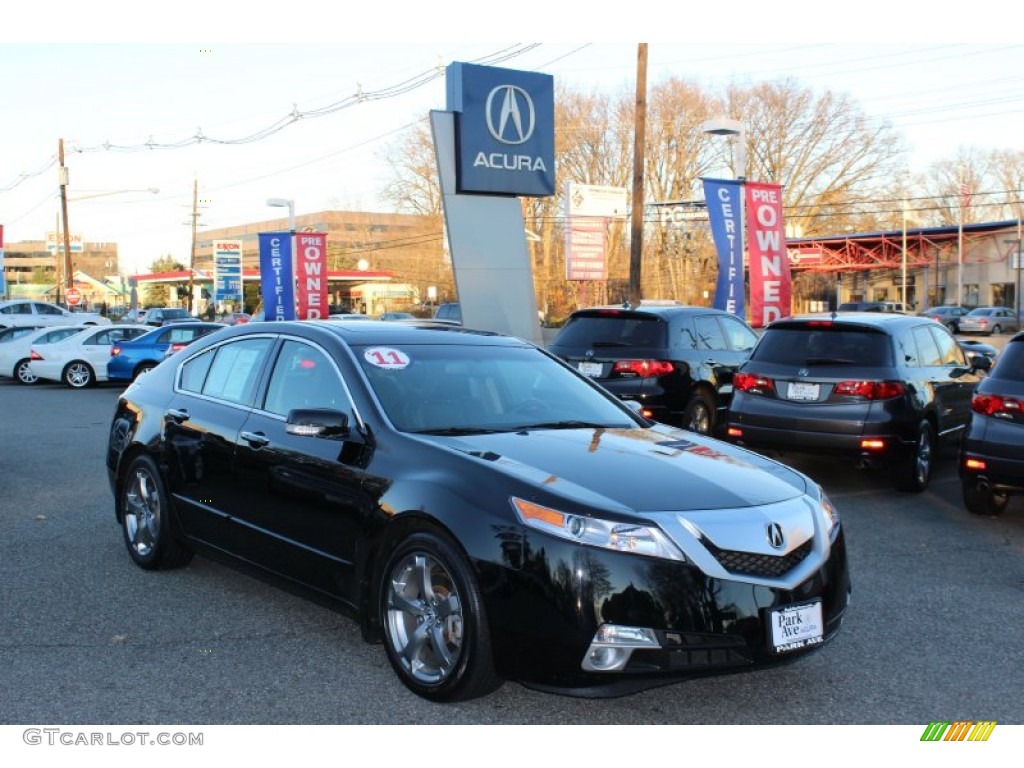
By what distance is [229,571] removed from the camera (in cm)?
645

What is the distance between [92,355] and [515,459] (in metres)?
21.1

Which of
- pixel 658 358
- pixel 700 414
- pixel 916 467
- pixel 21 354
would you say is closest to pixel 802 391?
pixel 916 467

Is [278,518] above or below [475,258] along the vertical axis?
below

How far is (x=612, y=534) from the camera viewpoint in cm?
392

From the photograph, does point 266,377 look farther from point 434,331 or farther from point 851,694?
point 851,694

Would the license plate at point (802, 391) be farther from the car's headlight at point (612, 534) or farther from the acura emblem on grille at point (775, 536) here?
the car's headlight at point (612, 534)

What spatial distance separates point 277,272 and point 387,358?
27119 mm

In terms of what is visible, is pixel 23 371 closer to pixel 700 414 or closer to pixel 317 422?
pixel 700 414

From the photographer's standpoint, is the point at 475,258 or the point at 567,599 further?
the point at 475,258

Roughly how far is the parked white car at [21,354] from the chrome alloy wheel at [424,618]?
2168 cm

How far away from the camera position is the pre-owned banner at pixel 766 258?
18.0m

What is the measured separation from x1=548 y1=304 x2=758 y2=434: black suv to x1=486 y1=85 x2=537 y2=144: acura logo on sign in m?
6.01

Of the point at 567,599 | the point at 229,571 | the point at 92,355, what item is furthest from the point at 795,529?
the point at 92,355

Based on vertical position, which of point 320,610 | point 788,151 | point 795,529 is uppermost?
point 788,151
